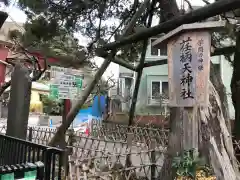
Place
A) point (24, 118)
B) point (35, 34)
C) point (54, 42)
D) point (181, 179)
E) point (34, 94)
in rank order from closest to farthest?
1. point (181, 179)
2. point (24, 118)
3. point (35, 34)
4. point (54, 42)
5. point (34, 94)

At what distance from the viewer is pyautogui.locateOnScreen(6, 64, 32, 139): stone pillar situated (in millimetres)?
5559

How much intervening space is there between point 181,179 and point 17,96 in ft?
10.7

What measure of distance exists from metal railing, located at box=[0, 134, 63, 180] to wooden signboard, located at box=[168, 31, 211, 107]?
88.1 inches

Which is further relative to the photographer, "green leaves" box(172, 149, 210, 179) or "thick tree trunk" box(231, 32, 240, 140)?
"thick tree trunk" box(231, 32, 240, 140)

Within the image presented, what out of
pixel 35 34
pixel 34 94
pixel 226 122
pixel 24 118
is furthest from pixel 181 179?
pixel 34 94

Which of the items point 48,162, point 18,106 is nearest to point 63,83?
point 18,106

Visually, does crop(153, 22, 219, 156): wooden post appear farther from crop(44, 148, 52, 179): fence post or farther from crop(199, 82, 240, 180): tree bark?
crop(44, 148, 52, 179): fence post

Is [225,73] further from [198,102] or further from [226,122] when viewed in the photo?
[198,102]

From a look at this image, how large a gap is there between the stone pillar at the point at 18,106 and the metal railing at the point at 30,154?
3.50ft

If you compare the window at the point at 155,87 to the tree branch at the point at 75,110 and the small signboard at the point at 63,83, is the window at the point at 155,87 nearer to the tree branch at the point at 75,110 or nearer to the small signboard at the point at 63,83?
the tree branch at the point at 75,110

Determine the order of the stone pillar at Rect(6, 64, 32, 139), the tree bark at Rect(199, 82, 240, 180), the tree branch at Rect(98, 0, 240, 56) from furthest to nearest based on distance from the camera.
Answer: the stone pillar at Rect(6, 64, 32, 139) < the tree bark at Rect(199, 82, 240, 180) < the tree branch at Rect(98, 0, 240, 56)

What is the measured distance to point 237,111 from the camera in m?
7.62

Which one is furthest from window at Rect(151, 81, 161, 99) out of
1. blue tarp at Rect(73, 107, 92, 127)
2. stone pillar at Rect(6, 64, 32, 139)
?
stone pillar at Rect(6, 64, 32, 139)

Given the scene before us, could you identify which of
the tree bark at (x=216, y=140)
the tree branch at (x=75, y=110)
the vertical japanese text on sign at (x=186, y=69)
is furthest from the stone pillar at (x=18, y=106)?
the tree bark at (x=216, y=140)
